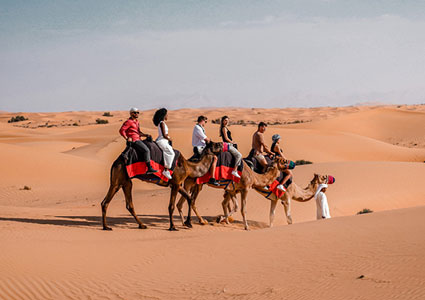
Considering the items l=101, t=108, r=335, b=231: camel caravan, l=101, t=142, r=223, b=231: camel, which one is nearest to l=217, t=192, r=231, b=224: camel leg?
l=101, t=108, r=335, b=231: camel caravan

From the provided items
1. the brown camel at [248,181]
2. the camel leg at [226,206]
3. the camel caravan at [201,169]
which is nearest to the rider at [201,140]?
the camel caravan at [201,169]

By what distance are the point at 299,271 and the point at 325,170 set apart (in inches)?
614

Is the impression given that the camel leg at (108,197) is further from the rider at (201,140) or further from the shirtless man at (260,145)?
the shirtless man at (260,145)

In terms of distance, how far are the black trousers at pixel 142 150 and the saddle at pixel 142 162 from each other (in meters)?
0.08

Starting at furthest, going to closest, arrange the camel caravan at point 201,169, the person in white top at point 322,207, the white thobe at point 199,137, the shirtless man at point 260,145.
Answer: the shirtless man at point 260,145
the white thobe at point 199,137
the person in white top at point 322,207
the camel caravan at point 201,169

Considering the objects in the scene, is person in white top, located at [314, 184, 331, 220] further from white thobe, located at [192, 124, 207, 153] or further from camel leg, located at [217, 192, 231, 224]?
white thobe, located at [192, 124, 207, 153]

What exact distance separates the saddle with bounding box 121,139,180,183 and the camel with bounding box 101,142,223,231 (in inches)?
8.5

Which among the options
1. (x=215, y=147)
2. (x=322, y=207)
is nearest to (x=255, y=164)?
(x=215, y=147)

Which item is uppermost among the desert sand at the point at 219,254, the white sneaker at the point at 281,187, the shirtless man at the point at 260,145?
the shirtless man at the point at 260,145

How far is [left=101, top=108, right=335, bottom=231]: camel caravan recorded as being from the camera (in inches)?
463

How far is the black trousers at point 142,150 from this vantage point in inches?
455

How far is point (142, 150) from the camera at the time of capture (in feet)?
38.0

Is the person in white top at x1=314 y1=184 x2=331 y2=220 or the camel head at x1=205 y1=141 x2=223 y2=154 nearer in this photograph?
the person in white top at x1=314 y1=184 x2=331 y2=220

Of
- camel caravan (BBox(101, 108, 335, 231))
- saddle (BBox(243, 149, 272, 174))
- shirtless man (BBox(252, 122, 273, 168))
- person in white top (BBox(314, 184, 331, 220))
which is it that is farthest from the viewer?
saddle (BBox(243, 149, 272, 174))
